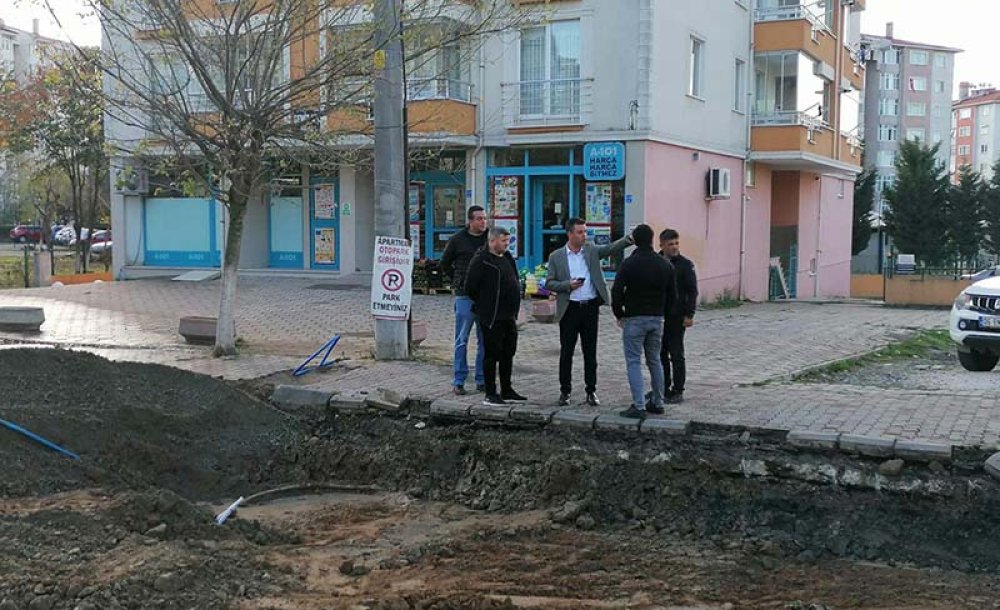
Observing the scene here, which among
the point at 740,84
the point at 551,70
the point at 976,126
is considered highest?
the point at 976,126

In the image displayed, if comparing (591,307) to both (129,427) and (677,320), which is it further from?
(129,427)

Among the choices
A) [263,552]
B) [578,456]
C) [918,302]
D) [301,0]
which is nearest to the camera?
[263,552]

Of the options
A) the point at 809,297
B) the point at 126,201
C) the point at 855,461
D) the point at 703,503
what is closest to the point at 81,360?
the point at 703,503

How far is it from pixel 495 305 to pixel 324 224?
17.0 m

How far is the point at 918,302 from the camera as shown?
23.7 meters

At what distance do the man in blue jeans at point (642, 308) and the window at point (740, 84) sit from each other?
1880cm

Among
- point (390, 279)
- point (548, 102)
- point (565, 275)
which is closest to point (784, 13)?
point (548, 102)

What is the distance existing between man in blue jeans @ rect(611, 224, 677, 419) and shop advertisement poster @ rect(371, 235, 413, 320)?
3.63 metres

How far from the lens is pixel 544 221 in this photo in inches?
869

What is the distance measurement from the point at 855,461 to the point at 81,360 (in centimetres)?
653

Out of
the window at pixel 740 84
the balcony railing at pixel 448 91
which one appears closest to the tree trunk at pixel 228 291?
the balcony railing at pixel 448 91

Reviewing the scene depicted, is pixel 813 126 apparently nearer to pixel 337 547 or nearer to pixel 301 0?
pixel 301 0

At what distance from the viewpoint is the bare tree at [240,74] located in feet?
35.2

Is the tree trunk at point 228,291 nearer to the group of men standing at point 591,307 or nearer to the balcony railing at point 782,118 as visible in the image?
the group of men standing at point 591,307
